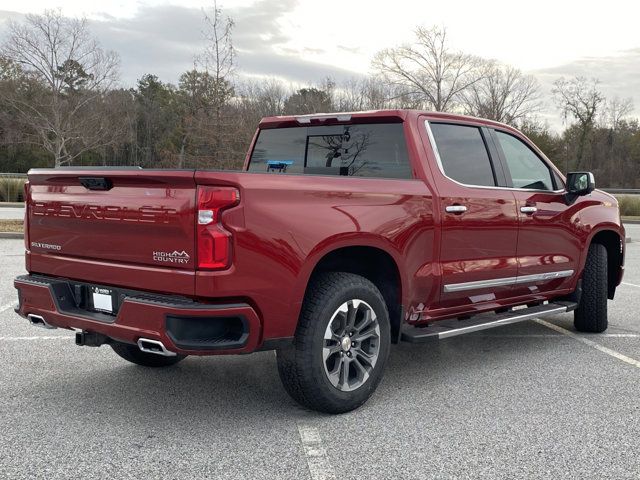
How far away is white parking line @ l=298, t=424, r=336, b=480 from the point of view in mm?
3074

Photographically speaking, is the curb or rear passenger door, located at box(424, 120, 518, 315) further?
the curb

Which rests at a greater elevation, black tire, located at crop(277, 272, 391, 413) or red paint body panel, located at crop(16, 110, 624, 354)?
red paint body panel, located at crop(16, 110, 624, 354)

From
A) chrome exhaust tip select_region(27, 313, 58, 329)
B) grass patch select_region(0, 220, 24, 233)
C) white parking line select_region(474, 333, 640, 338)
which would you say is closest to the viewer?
chrome exhaust tip select_region(27, 313, 58, 329)

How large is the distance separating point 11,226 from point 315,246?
43.6 feet

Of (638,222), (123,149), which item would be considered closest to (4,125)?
(123,149)

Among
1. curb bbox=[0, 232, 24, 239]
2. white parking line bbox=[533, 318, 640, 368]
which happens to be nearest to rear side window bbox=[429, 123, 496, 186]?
white parking line bbox=[533, 318, 640, 368]

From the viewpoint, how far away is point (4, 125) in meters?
53.2

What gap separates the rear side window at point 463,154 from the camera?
474cm

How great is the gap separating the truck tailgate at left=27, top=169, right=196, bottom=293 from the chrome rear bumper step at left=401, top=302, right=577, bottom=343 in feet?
5.74

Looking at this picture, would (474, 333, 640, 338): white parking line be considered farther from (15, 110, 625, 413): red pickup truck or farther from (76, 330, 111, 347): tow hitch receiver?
(76, 330, 111, 347): tow hitch receiver

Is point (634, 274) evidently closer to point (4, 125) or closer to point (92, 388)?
point (92, 388)

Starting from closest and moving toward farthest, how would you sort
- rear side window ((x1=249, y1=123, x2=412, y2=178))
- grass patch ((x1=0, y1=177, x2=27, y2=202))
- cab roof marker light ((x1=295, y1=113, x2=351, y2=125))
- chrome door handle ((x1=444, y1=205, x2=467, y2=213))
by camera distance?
chrome door handle ((x1=444, y1=205, x2=467, y2=213)) < rear side window ((x1=249, y1=123, x2=412, y2=178)) < cab roof marker light ((x1=295, y1=113, x2=351, y2=125)) < grass patch ((x1=0, y1=177, x2=27, y2=202))

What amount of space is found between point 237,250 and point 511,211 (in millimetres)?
2580

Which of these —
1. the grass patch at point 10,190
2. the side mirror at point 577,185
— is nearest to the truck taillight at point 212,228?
the side mirror at point 577,185
